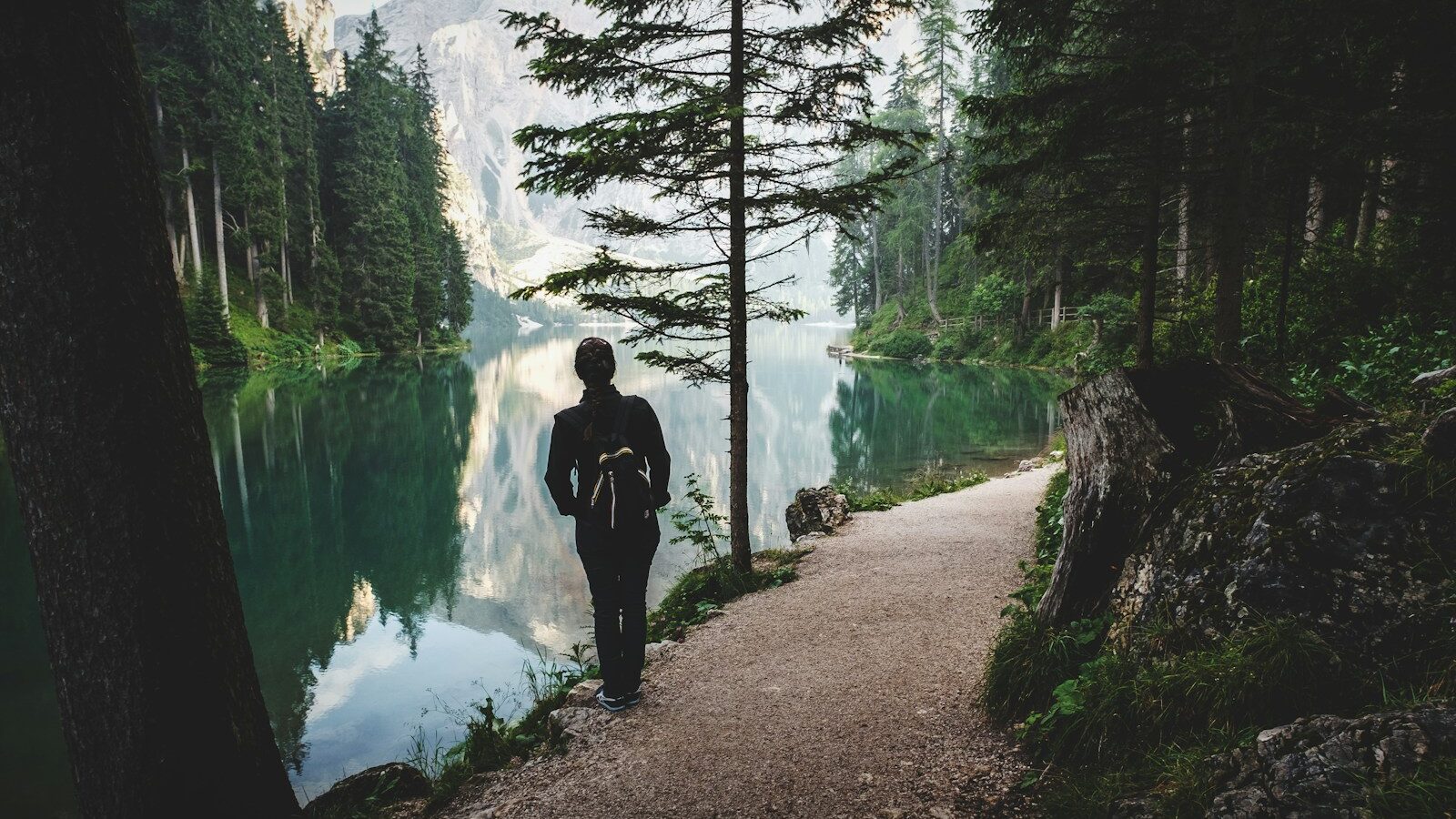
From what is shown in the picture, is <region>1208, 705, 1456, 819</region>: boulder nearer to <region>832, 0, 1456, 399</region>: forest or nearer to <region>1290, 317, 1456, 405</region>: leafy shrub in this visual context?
<region>1290, 317, 1456, 405</region>: leafy shrub

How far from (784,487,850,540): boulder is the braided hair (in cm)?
670

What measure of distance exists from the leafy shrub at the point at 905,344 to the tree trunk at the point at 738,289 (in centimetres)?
3942

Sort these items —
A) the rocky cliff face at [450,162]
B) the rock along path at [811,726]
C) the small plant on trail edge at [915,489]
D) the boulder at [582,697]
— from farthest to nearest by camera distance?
1. the rocky cliff face at [450,162]
2. the small plant on trail edge at [915,489]
3. the boulder at [582,697]
4. the rock along path at [811,726]

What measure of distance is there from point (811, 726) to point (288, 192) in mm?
55399

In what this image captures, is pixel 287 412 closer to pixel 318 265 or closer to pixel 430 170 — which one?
pixel 318 265

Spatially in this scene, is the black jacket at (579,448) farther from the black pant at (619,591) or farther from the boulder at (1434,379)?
the boulder at (1434,379)

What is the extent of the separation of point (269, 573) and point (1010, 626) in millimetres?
11206

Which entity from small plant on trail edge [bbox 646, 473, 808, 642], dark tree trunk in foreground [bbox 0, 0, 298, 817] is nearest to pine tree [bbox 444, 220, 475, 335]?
small plant on trail edge [bbox 646, 473, 808, 642]

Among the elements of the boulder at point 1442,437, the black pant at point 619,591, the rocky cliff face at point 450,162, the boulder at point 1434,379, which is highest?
the rocky cliff face at point 450,162

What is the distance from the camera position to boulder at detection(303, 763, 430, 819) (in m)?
3.82

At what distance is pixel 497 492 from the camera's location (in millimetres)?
15992

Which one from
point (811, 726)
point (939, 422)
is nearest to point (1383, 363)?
point (811, 726)

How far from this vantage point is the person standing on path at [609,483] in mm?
3926

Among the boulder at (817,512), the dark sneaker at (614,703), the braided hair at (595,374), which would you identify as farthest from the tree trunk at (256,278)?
the dark sneaker at (614,703)
